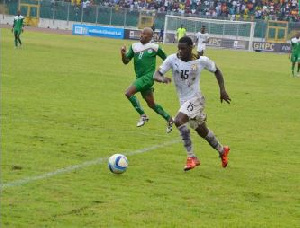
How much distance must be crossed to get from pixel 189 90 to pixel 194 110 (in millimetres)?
360

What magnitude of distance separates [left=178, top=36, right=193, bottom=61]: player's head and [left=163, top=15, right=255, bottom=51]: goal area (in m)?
49.9

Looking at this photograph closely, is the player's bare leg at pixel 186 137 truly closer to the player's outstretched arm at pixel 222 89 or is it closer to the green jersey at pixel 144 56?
the player's outstretched arm at pixel 222 89

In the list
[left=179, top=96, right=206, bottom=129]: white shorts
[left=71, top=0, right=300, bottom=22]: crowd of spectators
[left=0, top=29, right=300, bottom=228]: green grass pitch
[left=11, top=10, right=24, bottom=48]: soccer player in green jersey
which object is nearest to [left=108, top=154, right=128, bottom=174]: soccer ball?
[left=0, top=29, right=300, bottom=228]: green grass pitch

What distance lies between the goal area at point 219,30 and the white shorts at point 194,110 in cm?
4982

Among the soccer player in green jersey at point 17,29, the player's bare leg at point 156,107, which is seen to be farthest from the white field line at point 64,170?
the soccer player in green jersey at point 17,29

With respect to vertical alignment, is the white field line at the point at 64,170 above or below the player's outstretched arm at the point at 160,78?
below

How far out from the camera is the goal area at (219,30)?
6216 centimetres

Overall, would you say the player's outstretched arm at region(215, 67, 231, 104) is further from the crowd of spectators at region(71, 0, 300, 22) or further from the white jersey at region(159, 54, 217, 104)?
the crowd of spectators at region(71, 0, 300, 22)

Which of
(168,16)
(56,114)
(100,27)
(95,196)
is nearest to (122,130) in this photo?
(56,114)

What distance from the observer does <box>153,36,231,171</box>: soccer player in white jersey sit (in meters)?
11.5

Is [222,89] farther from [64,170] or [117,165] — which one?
[64,170]

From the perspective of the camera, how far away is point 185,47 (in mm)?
11422

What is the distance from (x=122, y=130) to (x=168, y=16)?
48871mm

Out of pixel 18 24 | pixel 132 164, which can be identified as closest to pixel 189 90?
pixel 132 164
